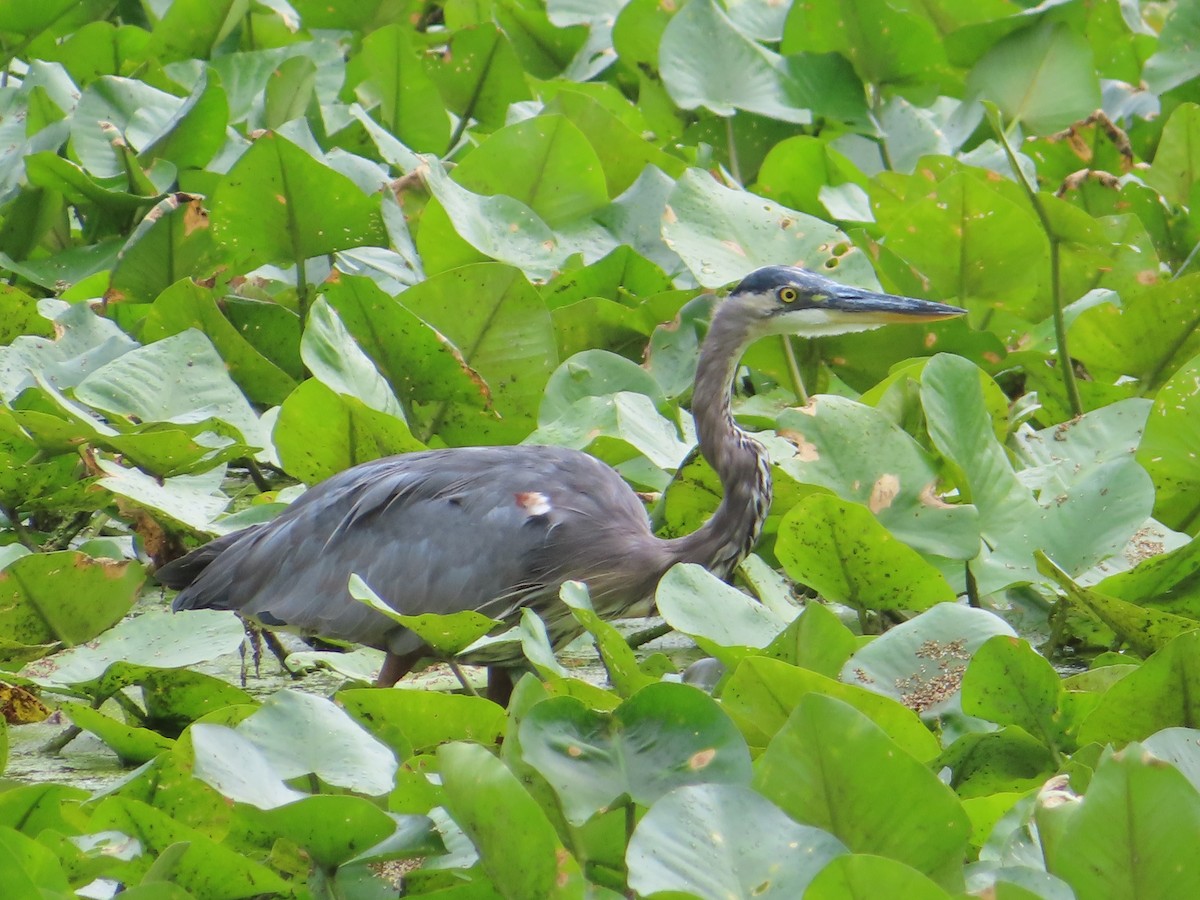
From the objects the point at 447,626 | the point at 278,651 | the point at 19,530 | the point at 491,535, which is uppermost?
the point at 447,626

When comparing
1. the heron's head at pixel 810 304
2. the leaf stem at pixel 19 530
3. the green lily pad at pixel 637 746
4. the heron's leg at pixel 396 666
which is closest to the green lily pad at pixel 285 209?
the leaf stem at pixel 19 530

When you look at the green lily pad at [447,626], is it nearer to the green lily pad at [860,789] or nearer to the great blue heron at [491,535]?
the great blue heron at [491,535]

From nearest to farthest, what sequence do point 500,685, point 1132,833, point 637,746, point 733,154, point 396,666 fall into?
point 1132,833, point 637,746, point 396,666, point 500,685, point 733,154

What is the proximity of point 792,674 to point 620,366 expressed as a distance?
1.51m

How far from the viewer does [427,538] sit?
12.1 feet

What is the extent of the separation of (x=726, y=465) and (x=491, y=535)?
1.71 feet

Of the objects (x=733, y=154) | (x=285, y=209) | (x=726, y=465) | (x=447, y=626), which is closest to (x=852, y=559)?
(x=447, y=626)

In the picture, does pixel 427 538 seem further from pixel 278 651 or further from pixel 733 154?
pixel 733 154

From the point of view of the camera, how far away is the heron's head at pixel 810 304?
3.76 m

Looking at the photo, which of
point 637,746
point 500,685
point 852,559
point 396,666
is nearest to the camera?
point 637,746

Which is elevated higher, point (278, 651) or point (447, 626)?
point (447, 626)

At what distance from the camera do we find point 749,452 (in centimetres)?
375

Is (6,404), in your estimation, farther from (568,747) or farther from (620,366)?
(568,747)

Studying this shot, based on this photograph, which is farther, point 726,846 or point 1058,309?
point 1058,309
